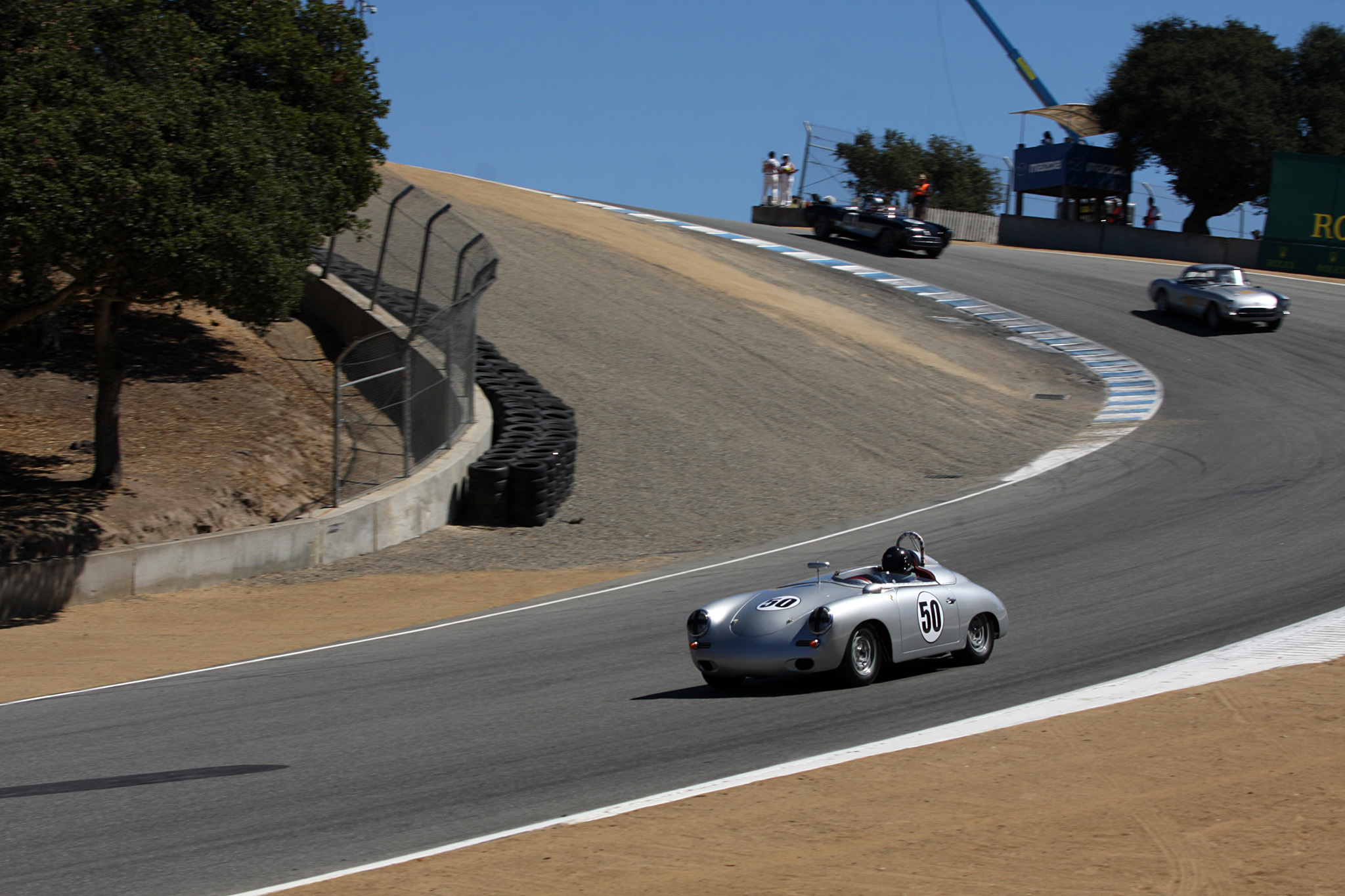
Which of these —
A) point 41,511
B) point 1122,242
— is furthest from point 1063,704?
point 1122,242

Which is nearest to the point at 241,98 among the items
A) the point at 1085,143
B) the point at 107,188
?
the point at 107,188

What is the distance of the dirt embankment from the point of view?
13562 millimetres

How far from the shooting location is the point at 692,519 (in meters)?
16.4

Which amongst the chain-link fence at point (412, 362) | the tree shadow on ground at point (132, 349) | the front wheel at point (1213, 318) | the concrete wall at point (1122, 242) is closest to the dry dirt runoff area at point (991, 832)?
the chain-link fence at point (412, 362)

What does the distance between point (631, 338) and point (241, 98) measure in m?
11.5

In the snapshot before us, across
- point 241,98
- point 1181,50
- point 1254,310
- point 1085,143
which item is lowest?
point 1254,310

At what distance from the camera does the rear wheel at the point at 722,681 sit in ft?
26.6

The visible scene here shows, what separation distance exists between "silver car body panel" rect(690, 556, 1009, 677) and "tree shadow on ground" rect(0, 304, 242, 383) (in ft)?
38.6

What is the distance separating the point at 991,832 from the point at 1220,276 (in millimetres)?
28623

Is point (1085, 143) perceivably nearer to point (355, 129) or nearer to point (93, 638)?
point (355, 129)

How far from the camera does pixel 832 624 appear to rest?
7.84 meters

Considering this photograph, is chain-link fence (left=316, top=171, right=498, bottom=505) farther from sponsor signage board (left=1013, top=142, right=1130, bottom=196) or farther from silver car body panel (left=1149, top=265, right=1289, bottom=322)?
sponsor signage board (left=1013, top=142, right=1130, bottom=196)

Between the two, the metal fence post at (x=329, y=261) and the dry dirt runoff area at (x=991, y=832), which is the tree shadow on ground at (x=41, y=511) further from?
the dry dirt runoff area at (x=991, y=832)

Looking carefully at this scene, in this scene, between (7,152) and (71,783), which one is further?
(7,152)
